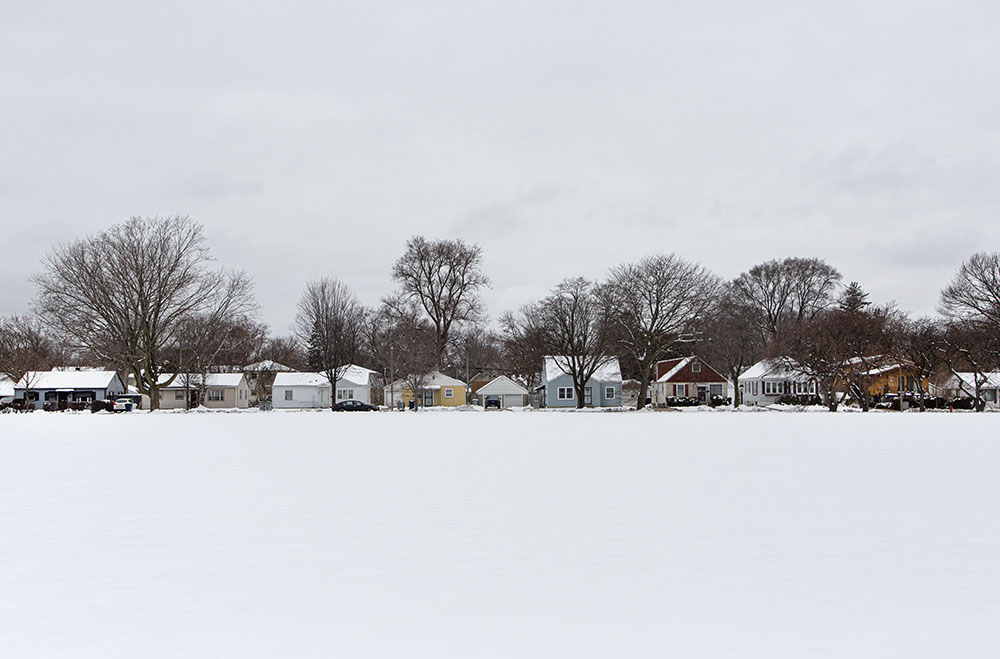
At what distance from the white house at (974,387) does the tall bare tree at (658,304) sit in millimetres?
19634

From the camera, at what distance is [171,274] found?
61.3 meters

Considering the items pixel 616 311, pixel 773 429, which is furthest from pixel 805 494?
pixel 616 311

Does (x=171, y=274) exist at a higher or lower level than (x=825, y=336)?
higher

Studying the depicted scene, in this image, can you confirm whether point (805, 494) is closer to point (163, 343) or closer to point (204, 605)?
point (204, 605)

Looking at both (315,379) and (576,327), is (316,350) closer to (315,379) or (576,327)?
(315,379)

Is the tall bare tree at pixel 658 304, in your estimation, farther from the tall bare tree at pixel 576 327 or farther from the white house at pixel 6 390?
the white house at pixel 6 390

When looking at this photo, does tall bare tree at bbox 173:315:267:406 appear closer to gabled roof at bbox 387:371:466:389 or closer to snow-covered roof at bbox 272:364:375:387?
snow-covered roof at bbox 272:364:375:387

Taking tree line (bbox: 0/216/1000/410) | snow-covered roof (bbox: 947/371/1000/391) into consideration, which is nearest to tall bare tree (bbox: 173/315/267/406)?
tree line (bbox: 0/216/1000/410)

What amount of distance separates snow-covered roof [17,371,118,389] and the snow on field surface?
234 ft

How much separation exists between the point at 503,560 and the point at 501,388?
77519 millimetres

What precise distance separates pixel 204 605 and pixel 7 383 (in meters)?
92.5

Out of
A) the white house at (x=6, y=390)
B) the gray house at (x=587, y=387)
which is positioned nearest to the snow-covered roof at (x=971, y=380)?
the gray house at (x=587, y=387)

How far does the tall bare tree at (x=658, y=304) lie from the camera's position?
65500mm

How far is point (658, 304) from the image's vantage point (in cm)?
6594
